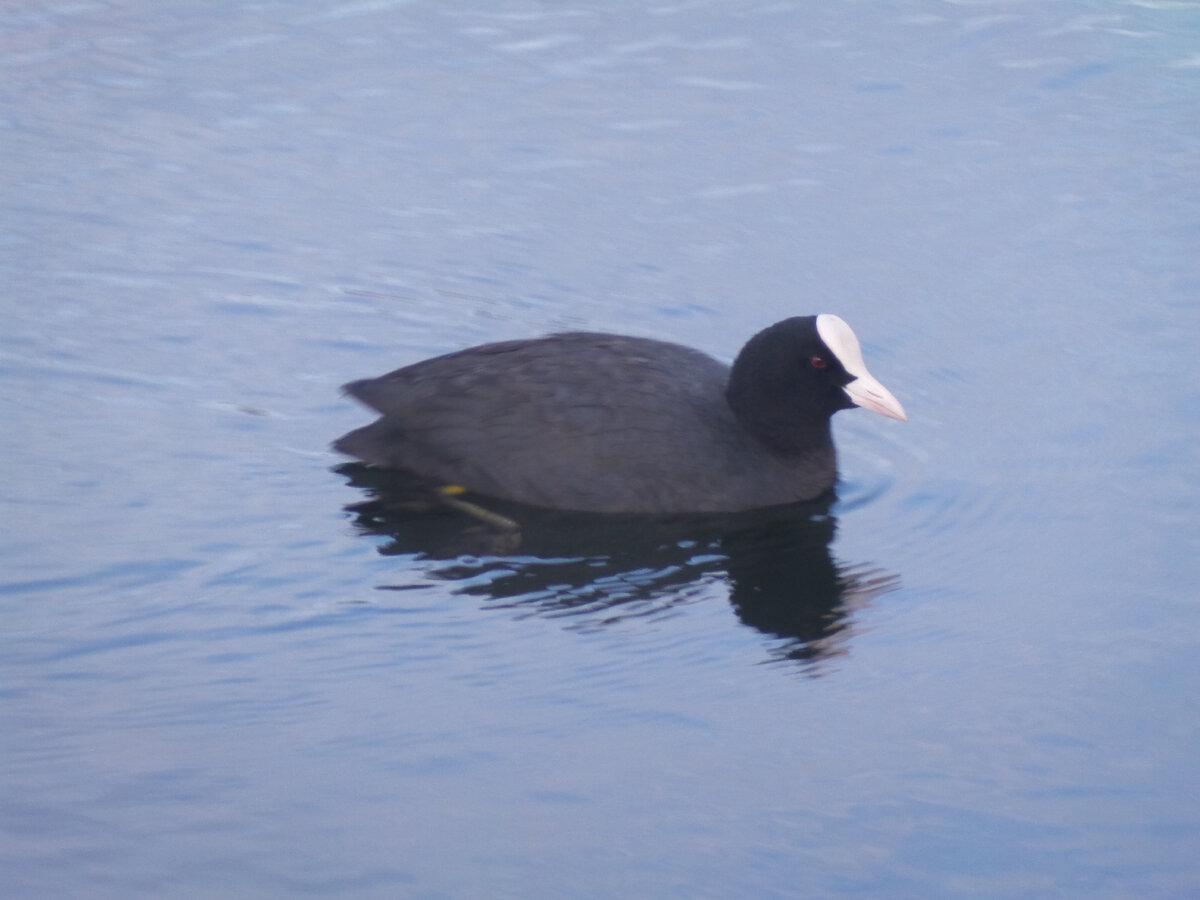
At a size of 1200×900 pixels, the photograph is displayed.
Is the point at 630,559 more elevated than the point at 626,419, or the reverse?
the point at 626,419

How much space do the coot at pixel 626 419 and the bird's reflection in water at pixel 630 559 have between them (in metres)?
0.08

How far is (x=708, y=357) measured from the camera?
24.0ft

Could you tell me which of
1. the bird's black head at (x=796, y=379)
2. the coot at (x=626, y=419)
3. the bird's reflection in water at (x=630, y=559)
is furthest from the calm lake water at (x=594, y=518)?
the bird's black head at (x=796, y=379)

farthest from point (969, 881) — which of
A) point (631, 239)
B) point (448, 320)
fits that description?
point (631, 239)

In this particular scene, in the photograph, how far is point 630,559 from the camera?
6.45m

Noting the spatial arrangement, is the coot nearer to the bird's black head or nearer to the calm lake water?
the bird's black head

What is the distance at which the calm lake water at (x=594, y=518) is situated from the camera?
4.77 meters

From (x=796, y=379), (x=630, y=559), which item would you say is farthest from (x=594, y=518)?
(x=796, y=379)

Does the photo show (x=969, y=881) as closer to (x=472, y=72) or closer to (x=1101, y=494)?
(x=1101, y=494)

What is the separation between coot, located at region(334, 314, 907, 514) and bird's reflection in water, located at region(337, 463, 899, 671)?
0.08 meters

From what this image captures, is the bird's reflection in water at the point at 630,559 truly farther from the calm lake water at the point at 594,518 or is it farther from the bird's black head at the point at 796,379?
the bird's black head at the point at 796,379

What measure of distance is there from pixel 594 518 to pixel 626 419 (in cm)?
39

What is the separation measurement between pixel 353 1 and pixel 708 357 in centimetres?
624

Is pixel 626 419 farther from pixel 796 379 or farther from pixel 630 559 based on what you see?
pixel 796 379
